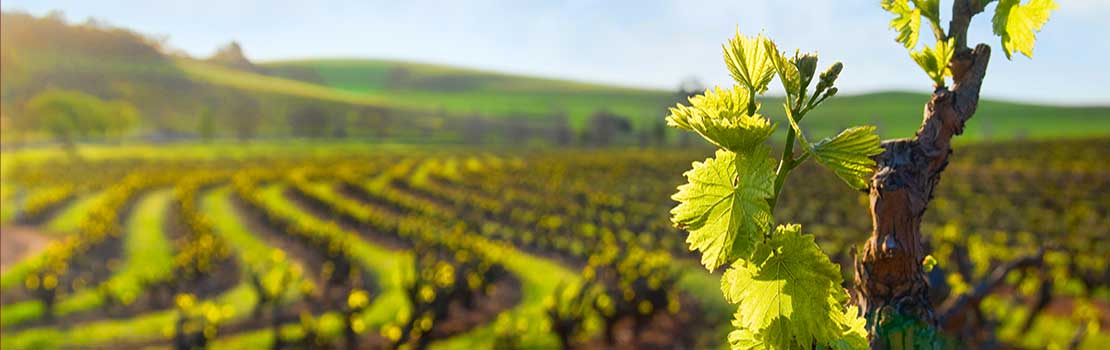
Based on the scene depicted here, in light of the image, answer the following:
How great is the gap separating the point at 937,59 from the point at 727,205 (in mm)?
389

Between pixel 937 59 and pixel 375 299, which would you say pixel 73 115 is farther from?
pixel 937 59

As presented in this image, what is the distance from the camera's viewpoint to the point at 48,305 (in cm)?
1048

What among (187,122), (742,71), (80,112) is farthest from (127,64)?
(742,71)

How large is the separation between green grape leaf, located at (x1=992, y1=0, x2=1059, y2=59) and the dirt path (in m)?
16.8

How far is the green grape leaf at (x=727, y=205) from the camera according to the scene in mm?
734

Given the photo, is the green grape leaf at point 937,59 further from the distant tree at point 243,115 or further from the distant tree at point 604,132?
the distant tree at point 243,115

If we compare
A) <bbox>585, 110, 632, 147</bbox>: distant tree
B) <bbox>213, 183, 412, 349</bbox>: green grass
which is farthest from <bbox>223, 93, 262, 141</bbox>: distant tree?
<bbox>213, 183, 412, 349</bbox>: green grass

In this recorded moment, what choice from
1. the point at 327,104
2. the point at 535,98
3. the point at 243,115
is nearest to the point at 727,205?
the point at 243,115

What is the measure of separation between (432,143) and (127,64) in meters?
35.4

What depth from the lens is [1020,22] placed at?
3.08 ft

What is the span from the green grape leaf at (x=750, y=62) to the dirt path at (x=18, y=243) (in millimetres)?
16608

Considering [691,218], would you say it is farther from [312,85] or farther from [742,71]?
[312,85]

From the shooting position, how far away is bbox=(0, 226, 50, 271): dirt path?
48.7ft

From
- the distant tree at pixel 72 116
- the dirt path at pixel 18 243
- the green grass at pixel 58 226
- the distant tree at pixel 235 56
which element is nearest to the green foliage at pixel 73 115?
the distant tree at pixel 72 116
